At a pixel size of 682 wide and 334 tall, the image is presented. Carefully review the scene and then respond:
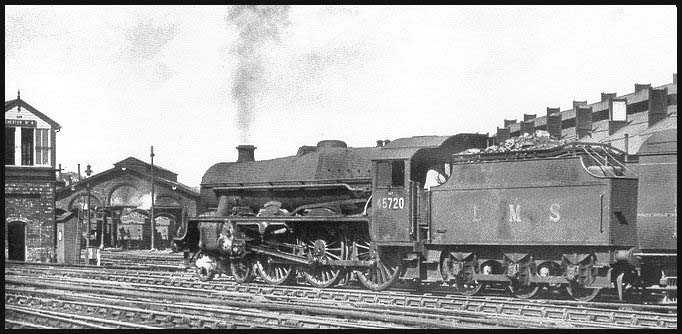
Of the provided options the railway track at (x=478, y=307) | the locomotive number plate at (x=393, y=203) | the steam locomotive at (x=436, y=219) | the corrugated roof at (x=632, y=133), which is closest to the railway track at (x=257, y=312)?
the railway track at (x=478, y=307)

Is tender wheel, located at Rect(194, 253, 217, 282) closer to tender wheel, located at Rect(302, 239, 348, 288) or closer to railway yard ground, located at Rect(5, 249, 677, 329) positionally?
railway yard ground, located at Rect(5, 249, 677, 329)

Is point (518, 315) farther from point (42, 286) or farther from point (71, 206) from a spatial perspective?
point (71, 206)

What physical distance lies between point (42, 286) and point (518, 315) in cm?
1105

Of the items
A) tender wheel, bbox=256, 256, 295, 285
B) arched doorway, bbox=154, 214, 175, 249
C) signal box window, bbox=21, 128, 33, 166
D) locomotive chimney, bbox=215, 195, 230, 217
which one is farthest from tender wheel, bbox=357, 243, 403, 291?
arched doorway, bbox=154, 214, 175, 249

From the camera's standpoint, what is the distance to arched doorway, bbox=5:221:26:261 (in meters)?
35.7

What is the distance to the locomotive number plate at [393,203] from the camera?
Answer: 17922 millimetres

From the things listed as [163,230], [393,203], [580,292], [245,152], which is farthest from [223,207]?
[163,230]

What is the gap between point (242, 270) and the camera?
22.0 meters

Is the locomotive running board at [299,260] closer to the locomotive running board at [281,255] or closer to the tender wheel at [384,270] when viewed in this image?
the locomotive running board at [281,255]

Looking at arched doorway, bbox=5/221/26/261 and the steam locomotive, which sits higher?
the steam locomotive

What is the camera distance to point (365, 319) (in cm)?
1338

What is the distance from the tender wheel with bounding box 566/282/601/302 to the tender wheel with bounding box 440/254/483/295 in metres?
1.76

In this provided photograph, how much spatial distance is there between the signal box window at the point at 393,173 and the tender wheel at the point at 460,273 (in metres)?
1.74
